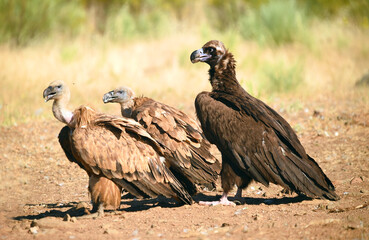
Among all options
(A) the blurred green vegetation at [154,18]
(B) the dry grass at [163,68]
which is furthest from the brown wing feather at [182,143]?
(A) the blurred green vegetation at [154,18]

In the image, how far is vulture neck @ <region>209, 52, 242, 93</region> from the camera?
22.5ft

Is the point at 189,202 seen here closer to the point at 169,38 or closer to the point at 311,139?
the point at 311,139

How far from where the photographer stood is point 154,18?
74.3 ft

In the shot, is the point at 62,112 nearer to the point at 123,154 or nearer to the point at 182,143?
the point at 123,154

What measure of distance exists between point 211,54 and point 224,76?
40cm

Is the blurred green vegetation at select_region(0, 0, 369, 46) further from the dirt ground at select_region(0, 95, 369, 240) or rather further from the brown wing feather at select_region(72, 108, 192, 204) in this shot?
the brown wing feather at select_region(72, 108, 192, 204)

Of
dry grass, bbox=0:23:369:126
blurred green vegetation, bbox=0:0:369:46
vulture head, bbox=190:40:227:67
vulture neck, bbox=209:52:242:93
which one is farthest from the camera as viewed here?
blurred green vegetation, bbox=0:0:369:46

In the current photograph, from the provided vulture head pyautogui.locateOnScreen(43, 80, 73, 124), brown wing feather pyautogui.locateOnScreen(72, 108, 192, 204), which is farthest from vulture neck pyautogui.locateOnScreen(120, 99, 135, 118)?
brown wing feather pyautogui.locateOnScreen(72, 108, 192, 204)

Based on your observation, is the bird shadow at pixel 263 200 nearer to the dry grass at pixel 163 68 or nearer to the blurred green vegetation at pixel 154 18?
the dry grass at pixel 163 68

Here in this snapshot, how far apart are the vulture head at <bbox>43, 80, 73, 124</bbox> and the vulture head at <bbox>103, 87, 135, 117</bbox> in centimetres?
130

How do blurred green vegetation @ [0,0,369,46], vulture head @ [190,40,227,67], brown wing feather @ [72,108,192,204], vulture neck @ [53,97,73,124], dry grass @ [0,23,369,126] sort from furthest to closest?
blurred green vegetation @ [0,0,369,46], dry grass @ [0,23,369,126], vulture head @ [190,40,227,67], vulture neck @ [53,97,73,124], brown wing feather @ [72,108,192,204]

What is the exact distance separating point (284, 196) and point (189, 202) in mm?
1303

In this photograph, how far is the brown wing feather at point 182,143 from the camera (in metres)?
6.52

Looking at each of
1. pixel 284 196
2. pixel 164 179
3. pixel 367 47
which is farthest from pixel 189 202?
pixel 367 47
